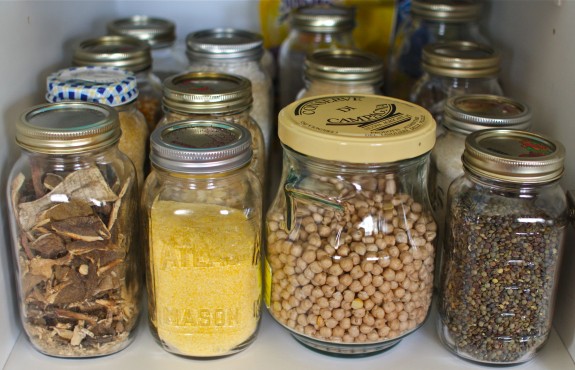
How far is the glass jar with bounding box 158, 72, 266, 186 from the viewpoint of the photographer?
0.89 m

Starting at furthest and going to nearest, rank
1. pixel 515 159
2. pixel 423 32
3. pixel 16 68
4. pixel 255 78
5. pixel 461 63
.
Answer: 1. pixel 423 32
2. pixel 255 78
3. pixel 461 63
4. pixel 16 68
5. pixel 515 159

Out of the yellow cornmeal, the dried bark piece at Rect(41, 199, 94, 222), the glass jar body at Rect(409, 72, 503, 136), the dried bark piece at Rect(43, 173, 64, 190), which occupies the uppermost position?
the glass jar body at Rect(409, 72, 503, 136)

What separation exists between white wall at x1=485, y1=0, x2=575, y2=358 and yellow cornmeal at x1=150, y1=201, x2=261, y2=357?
1.17 feet

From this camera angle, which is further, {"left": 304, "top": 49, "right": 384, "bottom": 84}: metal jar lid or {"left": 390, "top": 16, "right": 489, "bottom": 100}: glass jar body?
{"left": 390, "top": 16, "right": 489, "bottom": 100}: glass jar body

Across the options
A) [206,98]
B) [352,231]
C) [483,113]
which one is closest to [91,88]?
[206,98]

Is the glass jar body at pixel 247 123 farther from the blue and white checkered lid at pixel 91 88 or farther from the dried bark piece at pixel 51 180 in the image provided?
the dried bark piece at pixel 51 180

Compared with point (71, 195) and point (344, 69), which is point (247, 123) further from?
point (71, 195)

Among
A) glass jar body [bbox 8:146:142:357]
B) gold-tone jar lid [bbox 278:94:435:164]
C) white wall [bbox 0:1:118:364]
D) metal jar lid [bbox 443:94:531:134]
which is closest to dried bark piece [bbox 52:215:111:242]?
glass jar body [bbox 8:146:142:357]

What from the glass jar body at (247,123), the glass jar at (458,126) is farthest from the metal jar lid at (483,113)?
the glass jar body at (247,123)

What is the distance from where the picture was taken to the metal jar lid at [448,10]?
1161mm

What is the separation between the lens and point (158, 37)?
3.94 ft

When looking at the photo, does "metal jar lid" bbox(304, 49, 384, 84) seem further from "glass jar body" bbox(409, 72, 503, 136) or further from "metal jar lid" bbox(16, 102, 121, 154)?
"metal jar lid" bbox(16, 102, 121, 154)

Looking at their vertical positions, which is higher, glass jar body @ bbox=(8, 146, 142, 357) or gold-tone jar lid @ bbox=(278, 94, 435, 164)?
gold-tone jar lid @ bbox=(278, 94, 435, 164)

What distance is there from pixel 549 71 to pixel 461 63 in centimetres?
11
